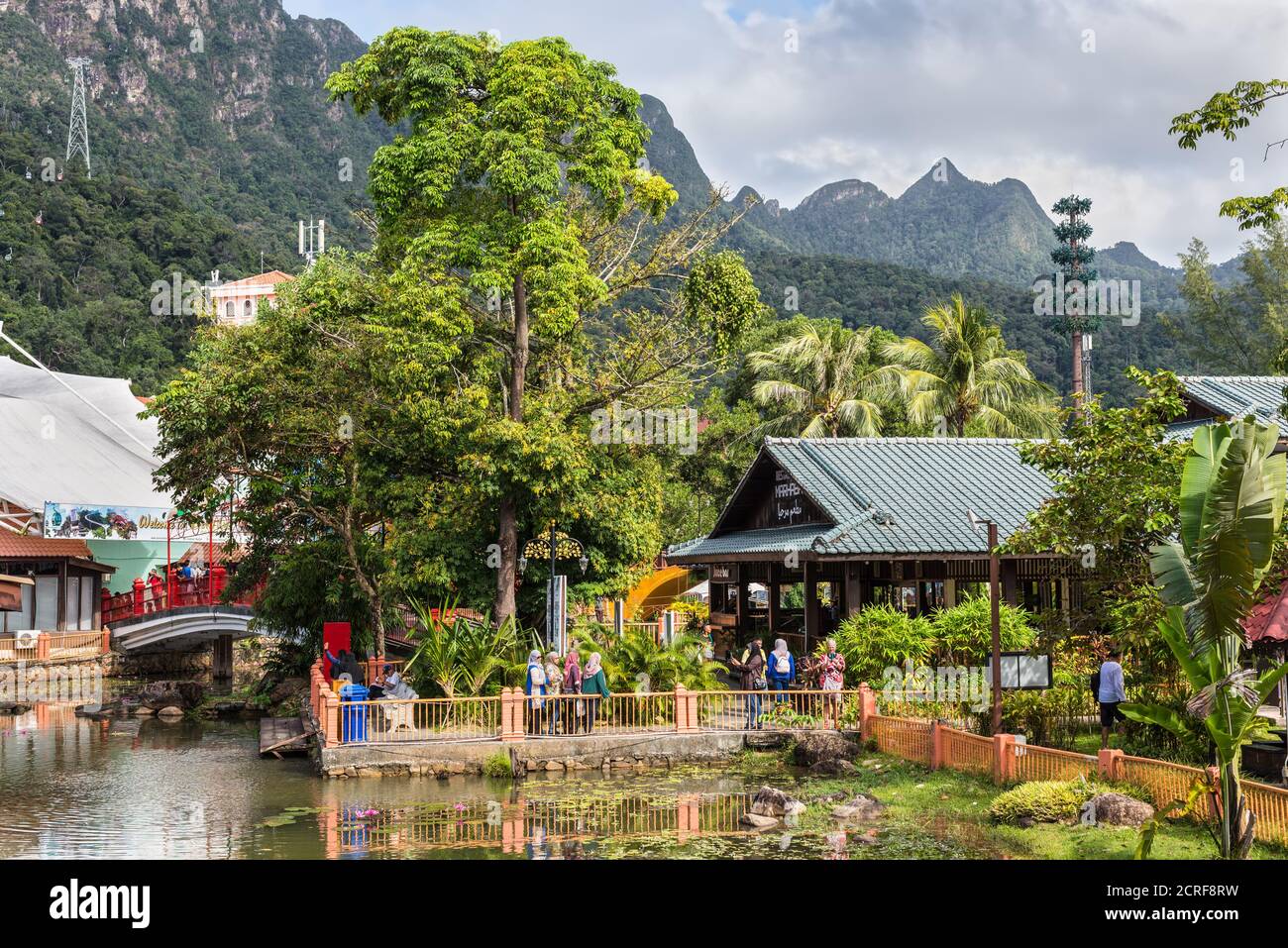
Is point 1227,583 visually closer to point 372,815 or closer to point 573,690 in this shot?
point 372,815

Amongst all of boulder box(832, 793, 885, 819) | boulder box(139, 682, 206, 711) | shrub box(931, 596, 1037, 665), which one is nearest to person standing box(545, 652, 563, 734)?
boulder box(832, 793, 885, 819)

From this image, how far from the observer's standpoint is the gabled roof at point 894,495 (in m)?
27.6

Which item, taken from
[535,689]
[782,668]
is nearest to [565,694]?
[535,689]

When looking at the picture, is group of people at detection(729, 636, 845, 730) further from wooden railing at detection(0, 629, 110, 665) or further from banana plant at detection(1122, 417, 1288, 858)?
wooden railing at detection(0, 629, 110, 665)

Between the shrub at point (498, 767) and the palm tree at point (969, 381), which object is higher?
the palm tree at point (969, 381)

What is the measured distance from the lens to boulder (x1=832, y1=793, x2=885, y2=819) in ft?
59.3

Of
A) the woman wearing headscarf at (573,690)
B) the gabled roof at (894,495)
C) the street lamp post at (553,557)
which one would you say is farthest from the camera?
the street lamp post at (553,557)

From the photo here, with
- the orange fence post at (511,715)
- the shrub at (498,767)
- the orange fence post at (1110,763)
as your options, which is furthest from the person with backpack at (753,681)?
the orange fence post at (1110,763)

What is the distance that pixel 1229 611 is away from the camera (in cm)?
1289

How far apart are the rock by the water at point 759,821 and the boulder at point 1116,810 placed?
4290mm

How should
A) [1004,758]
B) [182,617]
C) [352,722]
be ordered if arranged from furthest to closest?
1. [182,617]
2. [352,722]
3. [1004,758]

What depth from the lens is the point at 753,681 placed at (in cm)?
2694

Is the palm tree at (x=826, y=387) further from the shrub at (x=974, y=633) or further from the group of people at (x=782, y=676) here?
the shrub at (x=974, y=633)

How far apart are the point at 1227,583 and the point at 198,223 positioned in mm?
100021
